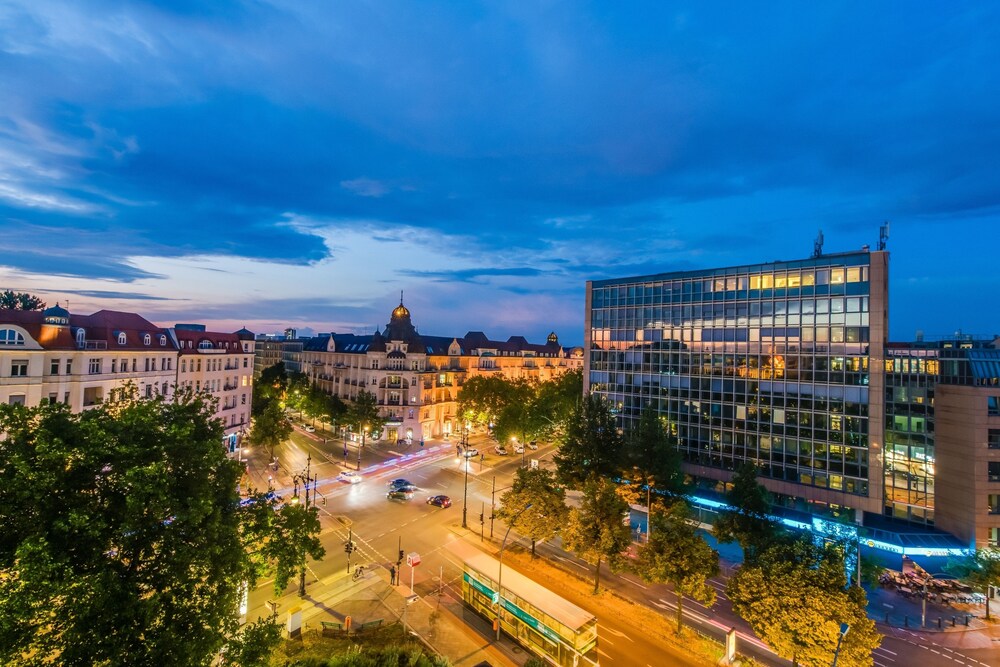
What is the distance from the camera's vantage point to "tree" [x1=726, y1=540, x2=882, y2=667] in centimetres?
2256

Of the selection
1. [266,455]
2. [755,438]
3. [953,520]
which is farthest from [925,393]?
[266,455]

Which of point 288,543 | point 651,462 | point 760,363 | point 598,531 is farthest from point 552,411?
point 288,543

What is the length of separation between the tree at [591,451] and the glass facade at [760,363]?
13.9 metres

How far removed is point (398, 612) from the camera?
31.5 meters

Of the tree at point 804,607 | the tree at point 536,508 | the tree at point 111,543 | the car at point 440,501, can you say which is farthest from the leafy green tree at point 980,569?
the tree at point 111,543

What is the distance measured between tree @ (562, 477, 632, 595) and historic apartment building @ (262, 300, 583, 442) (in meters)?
52.4

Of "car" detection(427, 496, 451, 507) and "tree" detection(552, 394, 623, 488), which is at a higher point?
"tree" detection(552, 394, 623, 488)

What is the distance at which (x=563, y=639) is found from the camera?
2472 centimetres

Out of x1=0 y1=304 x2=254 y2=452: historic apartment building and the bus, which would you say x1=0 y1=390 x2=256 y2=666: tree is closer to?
the bus

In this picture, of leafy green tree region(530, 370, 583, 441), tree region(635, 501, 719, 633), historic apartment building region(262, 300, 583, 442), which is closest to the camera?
tree region(635, 501, 719, 633)

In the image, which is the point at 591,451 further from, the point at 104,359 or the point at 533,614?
the point at 104,359

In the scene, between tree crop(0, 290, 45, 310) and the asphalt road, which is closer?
the asphalt road

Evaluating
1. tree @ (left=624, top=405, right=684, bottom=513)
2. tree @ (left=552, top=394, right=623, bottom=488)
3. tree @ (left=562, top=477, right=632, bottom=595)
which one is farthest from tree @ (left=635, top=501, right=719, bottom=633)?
tree @ (left=552, top=394, right=623, bottom=488)

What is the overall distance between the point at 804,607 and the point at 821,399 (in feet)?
111
